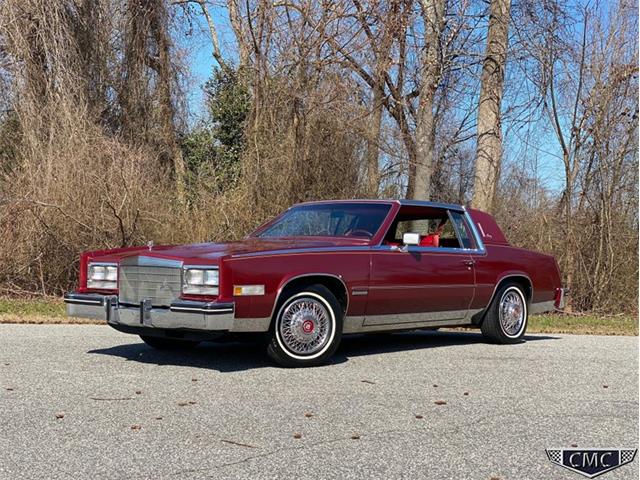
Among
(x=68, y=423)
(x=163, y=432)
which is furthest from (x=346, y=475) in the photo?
(x=68, y=423)

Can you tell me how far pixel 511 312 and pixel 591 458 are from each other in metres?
4.97

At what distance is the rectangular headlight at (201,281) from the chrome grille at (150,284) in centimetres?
8

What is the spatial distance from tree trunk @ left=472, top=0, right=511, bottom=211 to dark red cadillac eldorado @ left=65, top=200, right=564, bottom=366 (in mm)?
8413

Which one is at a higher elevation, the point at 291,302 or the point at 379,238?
the point at 379,238

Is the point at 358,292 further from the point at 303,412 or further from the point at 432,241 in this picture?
the point at 303,412

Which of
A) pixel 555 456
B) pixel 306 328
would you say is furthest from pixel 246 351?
pixel 555 456

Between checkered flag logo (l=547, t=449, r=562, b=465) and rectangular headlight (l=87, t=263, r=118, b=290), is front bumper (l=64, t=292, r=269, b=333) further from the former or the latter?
checkered flag logo (l=547, t=449, r=562, b=465)

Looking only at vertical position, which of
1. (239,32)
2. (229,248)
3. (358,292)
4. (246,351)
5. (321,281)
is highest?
(239,32)

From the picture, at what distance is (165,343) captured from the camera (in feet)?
27.8

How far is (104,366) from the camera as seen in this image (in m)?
7.38

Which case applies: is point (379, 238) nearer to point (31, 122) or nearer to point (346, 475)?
point (346, 475)

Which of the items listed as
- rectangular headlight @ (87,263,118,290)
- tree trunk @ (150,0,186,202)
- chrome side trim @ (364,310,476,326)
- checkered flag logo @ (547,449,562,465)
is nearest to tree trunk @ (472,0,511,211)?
tree trunk @ (150,0,186,202)

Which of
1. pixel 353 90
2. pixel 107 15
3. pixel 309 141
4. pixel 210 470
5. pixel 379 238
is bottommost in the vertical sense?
pixel 210 470

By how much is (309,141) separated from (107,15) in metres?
6.22
